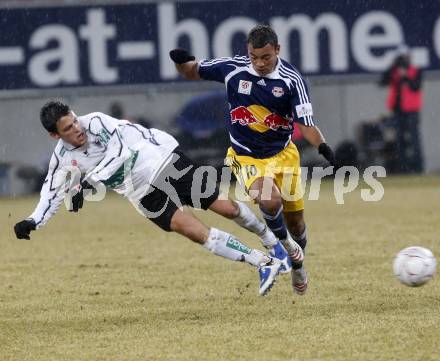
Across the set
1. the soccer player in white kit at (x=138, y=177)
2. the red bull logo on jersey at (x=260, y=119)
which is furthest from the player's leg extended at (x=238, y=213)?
the red bull logo on jersey at (x=260, y=119)

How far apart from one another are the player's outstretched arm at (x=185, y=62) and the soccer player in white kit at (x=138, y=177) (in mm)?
697

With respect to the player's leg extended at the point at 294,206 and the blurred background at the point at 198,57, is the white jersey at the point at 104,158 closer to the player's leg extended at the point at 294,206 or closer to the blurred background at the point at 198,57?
the player's leg extended at the point at 294,206

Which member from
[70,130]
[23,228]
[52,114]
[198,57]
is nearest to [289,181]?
[70,130]

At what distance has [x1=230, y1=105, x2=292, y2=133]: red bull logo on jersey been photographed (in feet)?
26.9

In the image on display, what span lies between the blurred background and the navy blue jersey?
31.0ft

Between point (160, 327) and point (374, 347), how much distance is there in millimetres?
1621

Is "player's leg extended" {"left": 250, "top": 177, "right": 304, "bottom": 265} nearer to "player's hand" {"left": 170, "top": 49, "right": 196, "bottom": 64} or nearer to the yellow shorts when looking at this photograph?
the yellow shorts

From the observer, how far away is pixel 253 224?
8.09 meters

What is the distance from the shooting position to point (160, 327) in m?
7.15

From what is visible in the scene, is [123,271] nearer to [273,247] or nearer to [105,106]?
[273,247]

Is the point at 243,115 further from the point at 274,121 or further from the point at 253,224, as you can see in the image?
the point at 253,224

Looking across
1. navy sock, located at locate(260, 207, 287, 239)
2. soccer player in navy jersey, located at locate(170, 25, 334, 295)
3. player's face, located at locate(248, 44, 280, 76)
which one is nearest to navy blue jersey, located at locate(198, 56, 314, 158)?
soccer player in navy jersey, located at locate(170, 25, 334, 295)

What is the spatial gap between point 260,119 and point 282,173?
1.54ft

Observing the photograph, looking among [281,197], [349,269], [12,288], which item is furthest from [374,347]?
[12,288]
